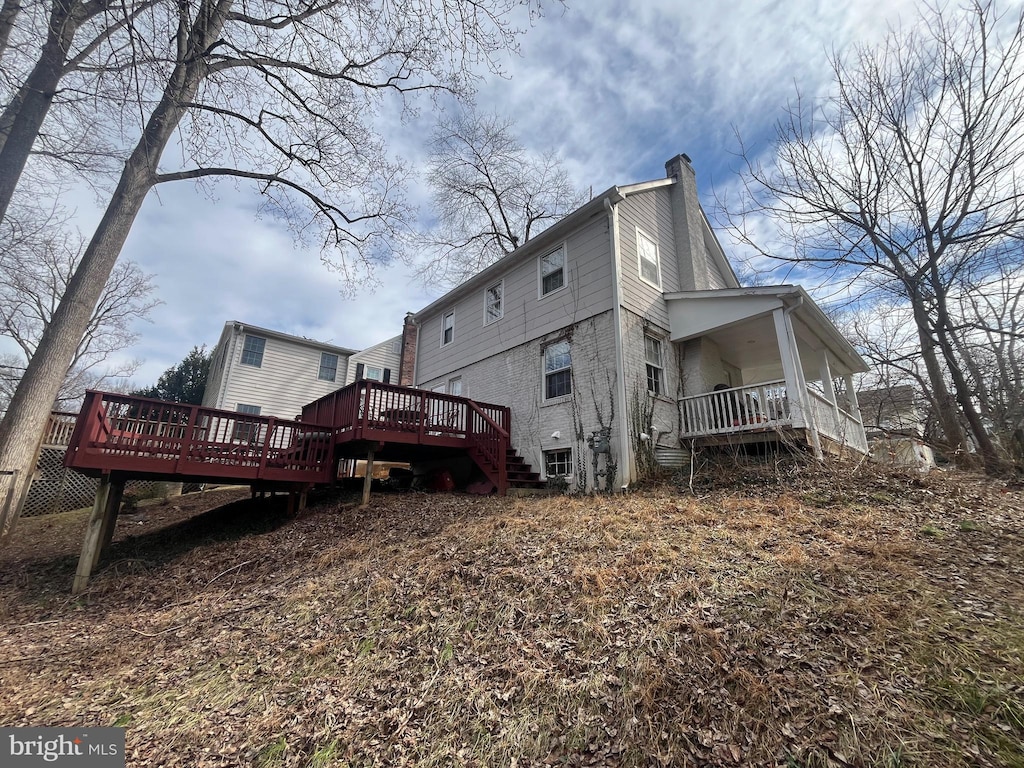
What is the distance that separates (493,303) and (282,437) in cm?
719

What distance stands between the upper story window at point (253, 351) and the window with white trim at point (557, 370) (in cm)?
1570

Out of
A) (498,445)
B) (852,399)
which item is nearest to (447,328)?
(498,445)

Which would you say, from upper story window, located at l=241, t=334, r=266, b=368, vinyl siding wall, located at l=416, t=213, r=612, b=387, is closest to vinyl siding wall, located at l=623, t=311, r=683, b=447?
vinyl siding wall, located at l=416, t=213, r=612, b=387

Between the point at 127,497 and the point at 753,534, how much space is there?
15743 mm

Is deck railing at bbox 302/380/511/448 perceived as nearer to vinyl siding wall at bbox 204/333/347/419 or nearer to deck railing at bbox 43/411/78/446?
deck railing at bbox 43/411/78/446

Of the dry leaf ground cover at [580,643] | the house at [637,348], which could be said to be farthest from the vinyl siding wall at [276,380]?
the dry leaf ground cover at [580,643]

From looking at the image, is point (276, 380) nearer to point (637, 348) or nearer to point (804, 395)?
point (637, 348)

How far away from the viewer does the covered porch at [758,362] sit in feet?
28.0

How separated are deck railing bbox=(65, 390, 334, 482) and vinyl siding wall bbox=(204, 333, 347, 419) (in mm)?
13000

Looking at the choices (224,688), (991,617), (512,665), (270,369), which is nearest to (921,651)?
(991,617)

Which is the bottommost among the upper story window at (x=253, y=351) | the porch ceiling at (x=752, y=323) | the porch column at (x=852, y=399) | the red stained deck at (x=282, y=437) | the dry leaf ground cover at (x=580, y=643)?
the dry leaf ground cover at (x=580, y=643)

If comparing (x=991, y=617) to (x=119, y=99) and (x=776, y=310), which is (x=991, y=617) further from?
(x=119, y=99)

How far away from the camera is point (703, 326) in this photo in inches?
411

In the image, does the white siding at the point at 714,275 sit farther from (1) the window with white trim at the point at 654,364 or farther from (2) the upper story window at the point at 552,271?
(2) the upper story window at the point at 552,271
